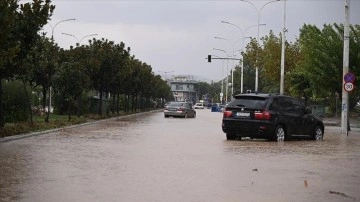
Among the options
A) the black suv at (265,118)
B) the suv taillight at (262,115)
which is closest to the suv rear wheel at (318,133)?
the black suv at (265,118)

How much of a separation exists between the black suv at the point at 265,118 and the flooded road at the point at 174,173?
2396mm

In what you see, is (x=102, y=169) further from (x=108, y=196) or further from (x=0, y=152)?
(x=0, y=152)

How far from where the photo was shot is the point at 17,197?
821 centimetres

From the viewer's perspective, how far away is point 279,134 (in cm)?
2008

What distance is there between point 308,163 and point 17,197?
722 centimetres

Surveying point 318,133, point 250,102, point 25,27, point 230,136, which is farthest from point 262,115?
point 25,27

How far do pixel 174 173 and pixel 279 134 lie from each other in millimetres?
9655

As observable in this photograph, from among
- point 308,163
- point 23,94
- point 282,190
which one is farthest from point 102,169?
point 23,94

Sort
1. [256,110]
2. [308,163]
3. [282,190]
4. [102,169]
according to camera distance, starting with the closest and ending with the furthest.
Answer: [282,190], [102,169], [308,163], [256,110]

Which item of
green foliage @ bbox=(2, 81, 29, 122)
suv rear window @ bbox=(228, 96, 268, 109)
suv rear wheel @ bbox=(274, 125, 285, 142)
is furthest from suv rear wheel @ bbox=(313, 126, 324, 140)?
green foliage @ bbox=(2, 81, 29, 122)

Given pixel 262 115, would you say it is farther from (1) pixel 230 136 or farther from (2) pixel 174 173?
(2) pixel 174 173

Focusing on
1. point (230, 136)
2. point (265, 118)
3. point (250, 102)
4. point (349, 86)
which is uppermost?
point (349, 86)

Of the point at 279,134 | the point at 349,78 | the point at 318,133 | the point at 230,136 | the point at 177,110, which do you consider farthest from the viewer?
the point at 177,110

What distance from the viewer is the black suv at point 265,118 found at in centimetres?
1968
